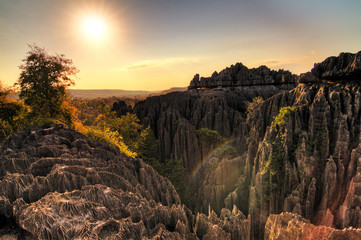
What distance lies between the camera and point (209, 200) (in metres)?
16.1

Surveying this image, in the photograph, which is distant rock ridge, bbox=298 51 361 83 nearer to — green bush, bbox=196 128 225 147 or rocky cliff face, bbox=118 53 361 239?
rocky cliff face, bbox=118 53 361 239

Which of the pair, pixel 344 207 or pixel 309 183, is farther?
pixel 309 183

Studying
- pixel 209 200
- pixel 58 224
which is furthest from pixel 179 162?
pixel 58 224

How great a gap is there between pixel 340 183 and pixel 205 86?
7502 cm

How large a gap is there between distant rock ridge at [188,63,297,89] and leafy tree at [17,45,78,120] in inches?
2746

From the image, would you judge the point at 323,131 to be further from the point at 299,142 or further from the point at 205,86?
the point at 205,86

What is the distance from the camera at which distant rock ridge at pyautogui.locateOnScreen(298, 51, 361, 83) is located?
41.5 ft

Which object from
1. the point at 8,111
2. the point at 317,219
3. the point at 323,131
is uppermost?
the point at 8,111

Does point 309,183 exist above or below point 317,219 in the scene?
above

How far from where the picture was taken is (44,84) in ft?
53.7

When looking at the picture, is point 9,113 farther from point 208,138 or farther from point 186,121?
point 208,138

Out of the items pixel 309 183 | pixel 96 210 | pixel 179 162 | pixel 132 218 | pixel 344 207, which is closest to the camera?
pixel 96 210

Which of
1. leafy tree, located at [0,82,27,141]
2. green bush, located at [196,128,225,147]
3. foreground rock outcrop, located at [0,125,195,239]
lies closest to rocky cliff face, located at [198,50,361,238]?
foreground rock outcrop, located at [0,125,195,239]

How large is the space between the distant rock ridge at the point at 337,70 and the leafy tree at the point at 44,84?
21.4 m
